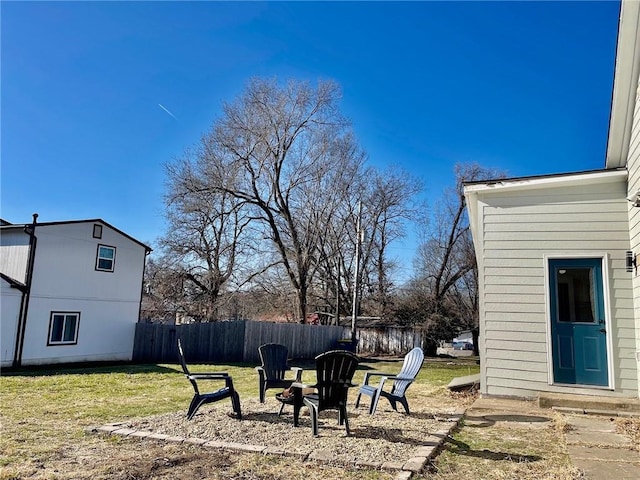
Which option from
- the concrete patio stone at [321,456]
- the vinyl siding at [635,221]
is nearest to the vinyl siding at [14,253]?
the concrete patio stone at [321,456]

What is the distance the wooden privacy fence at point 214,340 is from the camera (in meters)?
16.3

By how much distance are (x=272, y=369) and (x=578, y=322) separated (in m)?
4.57

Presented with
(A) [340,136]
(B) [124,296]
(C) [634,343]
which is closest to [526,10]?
(C) [634,343]

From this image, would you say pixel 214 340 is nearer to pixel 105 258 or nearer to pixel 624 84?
pixel 105 258

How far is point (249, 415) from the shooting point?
18.6ft

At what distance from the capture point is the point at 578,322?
654cm

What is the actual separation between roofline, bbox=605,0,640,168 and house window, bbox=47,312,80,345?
15805mm

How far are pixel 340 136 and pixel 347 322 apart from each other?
31.7 ft

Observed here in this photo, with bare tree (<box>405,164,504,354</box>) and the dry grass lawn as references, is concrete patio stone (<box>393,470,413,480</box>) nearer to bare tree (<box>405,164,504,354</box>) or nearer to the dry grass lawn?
the dry grass lawn

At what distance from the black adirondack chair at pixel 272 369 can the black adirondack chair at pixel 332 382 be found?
1320mm

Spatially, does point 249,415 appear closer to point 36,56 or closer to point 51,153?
point 36,56

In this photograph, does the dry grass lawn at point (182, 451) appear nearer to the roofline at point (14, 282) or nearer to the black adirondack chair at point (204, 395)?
the black adirondack chair at point (204, 395)

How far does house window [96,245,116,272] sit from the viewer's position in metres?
16.0

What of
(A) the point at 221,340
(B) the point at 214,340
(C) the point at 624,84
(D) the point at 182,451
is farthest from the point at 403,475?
(B) the point at 214,340
